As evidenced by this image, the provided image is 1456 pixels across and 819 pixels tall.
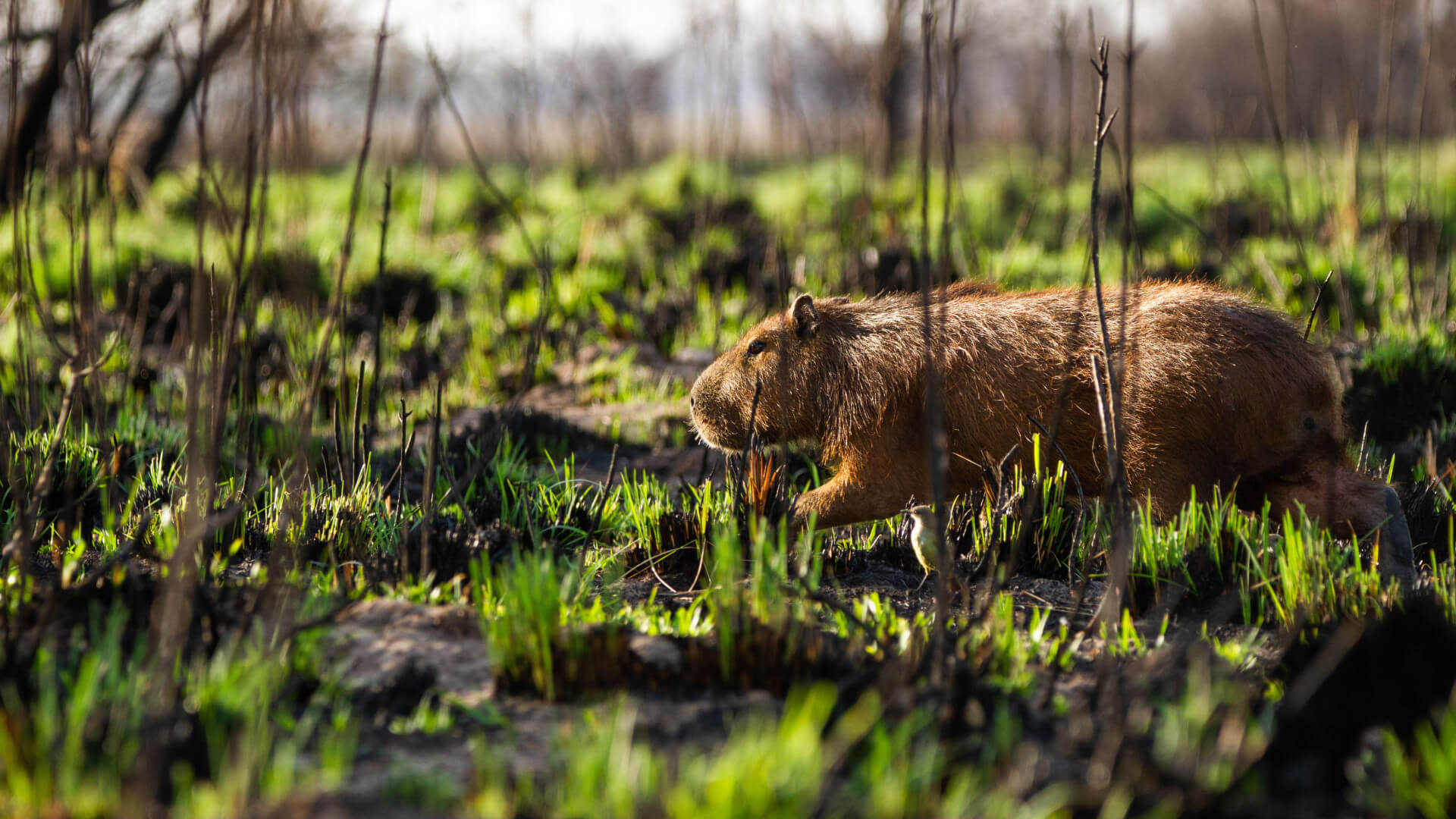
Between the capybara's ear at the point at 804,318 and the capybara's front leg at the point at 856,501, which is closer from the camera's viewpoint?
the capybara's front leg at the point at 856,501

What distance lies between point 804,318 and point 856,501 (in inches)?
27.7

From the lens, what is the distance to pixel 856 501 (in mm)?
3568

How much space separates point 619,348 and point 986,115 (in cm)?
2964

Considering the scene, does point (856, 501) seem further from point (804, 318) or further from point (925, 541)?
point (804, 318)

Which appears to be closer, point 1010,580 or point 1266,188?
point 1010,580

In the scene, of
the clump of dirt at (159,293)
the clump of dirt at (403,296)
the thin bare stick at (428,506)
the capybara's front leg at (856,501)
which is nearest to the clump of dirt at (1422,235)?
the capybara's front leg at (856,501)

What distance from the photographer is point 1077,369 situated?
3.41 metres

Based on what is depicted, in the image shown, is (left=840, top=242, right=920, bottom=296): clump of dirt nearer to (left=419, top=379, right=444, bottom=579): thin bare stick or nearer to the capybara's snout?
the capybara's snout

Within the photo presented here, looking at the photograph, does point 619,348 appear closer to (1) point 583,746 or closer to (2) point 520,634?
(2) point 520,634

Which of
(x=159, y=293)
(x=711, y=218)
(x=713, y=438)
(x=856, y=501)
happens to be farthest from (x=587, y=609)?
(x=711, y=218)

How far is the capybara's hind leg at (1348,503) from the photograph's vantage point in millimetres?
3154

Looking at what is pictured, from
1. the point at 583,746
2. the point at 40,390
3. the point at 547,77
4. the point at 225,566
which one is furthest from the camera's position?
the point at 547,77

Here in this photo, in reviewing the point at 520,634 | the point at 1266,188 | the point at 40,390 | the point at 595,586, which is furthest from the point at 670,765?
the point at 1266,188

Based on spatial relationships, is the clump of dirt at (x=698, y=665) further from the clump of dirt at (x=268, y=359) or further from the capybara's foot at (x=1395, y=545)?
the clump of dirt at (x=268, y=359)
